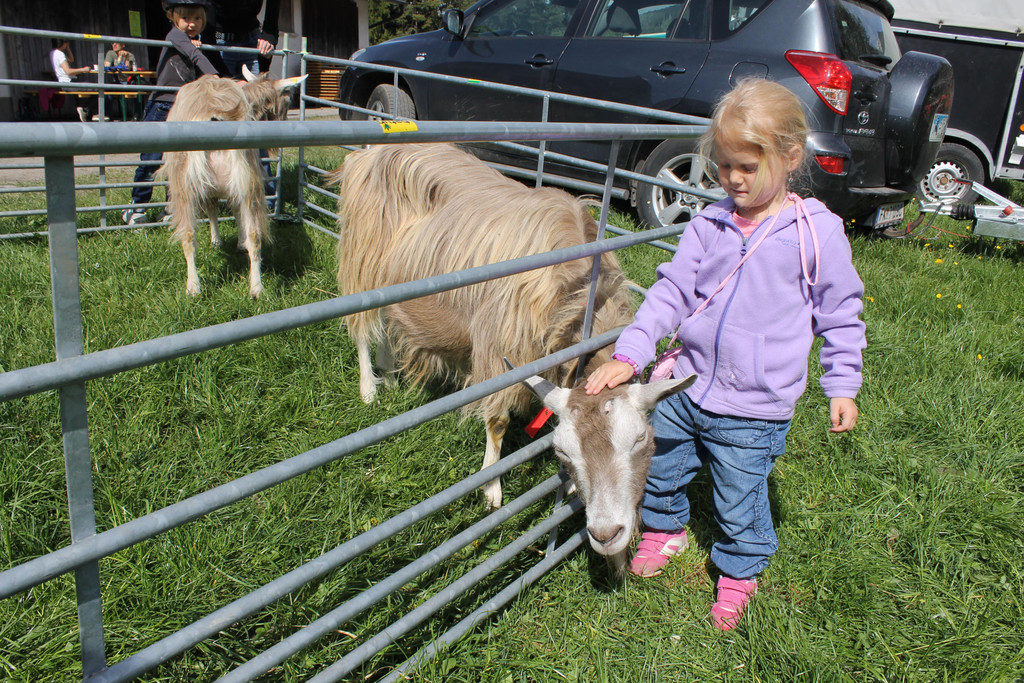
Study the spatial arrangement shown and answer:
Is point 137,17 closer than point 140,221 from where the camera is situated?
No

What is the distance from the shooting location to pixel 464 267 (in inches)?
128

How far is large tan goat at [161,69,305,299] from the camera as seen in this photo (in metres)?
4.81

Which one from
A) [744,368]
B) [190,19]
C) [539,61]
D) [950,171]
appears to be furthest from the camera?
[950,171]

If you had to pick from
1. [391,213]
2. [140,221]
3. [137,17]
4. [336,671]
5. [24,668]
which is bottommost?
[24,668]

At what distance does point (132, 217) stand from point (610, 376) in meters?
5.75

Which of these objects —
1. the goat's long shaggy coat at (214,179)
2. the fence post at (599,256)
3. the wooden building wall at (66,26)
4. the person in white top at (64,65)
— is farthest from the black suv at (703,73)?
the wooden building wall at (66,26)

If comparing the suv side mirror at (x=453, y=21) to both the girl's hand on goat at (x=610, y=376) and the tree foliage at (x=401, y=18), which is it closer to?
the girl's hand on goat at (x=610, y=376)

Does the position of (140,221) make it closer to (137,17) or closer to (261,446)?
(261,446)

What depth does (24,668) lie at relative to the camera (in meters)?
1.93

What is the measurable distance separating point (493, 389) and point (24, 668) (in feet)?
4.93

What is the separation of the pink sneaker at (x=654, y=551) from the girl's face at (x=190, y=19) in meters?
5.64

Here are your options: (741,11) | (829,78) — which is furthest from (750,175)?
(741,11)

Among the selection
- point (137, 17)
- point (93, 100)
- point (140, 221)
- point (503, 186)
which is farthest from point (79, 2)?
point (503, 186)

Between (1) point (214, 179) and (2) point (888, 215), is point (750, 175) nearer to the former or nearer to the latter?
(1) point (214, 179)
